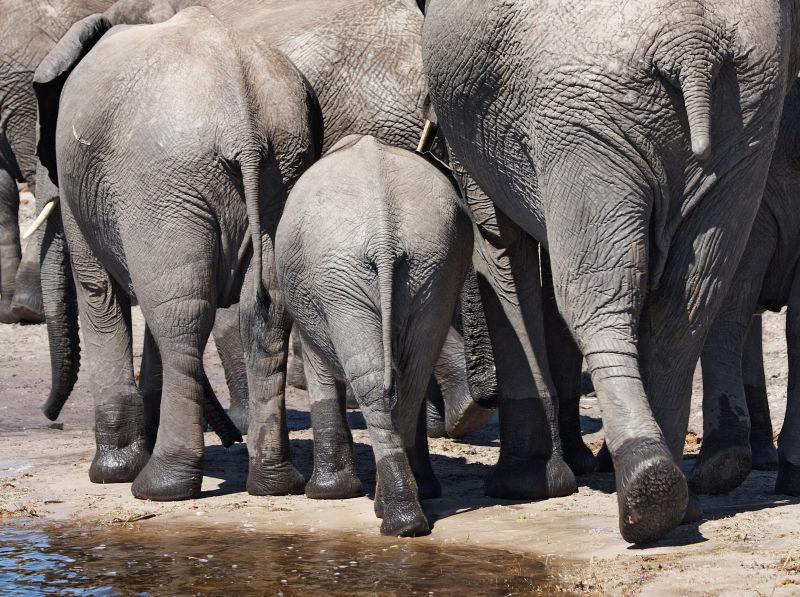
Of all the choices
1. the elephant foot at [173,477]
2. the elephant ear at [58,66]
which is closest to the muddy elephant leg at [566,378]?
the elephant foot at [173,477]

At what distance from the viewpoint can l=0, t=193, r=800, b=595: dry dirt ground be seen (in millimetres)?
5043

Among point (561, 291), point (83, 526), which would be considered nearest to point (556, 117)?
point (561, 291)

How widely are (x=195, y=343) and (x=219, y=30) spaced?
4.32ft

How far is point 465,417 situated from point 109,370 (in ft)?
6.48

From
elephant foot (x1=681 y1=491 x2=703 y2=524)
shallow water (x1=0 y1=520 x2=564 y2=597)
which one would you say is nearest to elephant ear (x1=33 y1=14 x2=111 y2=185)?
shallow water (x1=0 y1=520 x2=564 y2=597)

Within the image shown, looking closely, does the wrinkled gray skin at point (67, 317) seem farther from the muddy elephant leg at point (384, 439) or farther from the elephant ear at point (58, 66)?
the muddy elephant leg at point (384, 439)

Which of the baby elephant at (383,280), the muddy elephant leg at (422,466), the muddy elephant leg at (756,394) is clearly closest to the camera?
the baby elephant at (383,280)

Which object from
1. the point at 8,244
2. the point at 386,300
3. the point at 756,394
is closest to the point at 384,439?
the point at 386,300

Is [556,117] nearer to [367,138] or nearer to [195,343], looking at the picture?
[367,138]

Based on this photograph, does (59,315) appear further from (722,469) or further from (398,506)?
(722,469)

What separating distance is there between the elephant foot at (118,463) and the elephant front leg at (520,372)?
1.70 metres

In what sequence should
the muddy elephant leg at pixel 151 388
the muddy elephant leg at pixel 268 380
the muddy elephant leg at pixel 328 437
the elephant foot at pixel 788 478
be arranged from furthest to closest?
the muddy elephant leg at pixel 151 388, the muddy elephant leg at pixel 268 380, the muddy elephant leg at pixel 328 437, the elephant foot at pixel 788 478

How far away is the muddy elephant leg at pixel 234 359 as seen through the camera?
875cm

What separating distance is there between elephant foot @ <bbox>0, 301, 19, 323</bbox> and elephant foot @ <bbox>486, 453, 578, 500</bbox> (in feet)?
21.4
